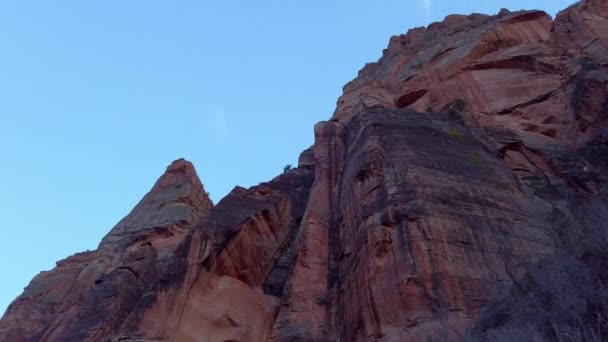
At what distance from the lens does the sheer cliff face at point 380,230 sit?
15008 millimetres

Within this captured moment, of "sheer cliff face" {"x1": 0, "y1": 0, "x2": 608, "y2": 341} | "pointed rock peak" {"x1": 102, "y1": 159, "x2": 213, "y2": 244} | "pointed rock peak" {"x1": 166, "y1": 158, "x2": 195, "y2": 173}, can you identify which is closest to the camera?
"sheer cliff face" {"x1": 0, "y1": 0, "x2": 608, "y2": 341}

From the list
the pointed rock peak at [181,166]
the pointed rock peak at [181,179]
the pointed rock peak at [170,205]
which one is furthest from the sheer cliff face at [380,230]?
the pointed rock peak at [181,166]

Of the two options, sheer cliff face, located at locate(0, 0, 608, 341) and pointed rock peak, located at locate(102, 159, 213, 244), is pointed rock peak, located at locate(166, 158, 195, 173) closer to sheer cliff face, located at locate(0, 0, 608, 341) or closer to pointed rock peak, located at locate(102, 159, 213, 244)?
pointed rock peak, located at locate(102, 159, 213, 244)

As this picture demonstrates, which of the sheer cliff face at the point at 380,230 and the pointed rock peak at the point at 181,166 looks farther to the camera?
the pointed rock peak at the point at 181,166

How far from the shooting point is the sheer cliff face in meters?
15.0

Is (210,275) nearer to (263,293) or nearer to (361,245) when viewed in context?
(263,293)

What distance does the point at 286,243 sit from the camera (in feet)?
74.0

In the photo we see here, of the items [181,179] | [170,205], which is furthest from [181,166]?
[170,205]

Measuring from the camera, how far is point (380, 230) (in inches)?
637

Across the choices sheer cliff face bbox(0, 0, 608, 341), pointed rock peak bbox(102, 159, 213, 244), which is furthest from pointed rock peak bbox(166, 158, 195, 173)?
sheer cliff face bbox(0, 0, 608, 341)

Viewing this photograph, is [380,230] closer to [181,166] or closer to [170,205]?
[170,205]

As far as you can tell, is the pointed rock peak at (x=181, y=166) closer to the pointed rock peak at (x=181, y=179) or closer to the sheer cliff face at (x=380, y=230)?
the pointed rock peak at (x=181, y=179)

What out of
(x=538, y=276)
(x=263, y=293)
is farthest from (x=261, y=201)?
(x=538, y=276)

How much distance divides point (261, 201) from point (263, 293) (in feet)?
14.9
